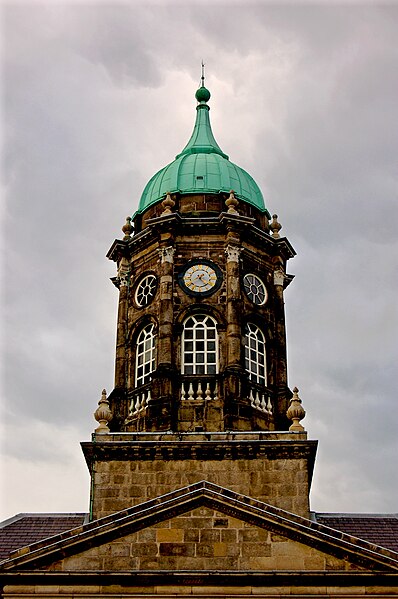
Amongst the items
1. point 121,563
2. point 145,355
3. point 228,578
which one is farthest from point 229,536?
point 145,355

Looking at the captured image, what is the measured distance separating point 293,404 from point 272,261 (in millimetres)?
6241

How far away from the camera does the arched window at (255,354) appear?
30.1 m

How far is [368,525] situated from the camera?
2917cm

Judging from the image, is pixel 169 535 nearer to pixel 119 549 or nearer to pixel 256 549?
pixel 119 549

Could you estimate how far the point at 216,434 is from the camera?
27547 mm

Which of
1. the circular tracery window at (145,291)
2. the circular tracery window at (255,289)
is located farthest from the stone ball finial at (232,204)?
the circular tracery window at (145,291)

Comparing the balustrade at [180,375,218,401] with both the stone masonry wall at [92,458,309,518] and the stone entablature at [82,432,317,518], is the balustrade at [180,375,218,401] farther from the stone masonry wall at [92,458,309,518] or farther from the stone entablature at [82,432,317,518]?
the stone masonry wall at [92,458,309,518]

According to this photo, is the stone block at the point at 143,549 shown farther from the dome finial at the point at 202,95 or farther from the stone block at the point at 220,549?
the dome finial at the point at 202,95

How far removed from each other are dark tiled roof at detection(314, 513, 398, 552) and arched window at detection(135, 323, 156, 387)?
21.9 feet

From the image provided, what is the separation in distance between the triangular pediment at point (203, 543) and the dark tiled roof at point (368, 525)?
4227mm

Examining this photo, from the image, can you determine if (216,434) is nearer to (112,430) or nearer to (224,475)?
(224,475)

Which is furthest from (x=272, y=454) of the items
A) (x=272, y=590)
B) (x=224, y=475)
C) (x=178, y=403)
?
(x=272, y=590)

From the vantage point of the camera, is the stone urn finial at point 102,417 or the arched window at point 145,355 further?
the arched window at point 145,355

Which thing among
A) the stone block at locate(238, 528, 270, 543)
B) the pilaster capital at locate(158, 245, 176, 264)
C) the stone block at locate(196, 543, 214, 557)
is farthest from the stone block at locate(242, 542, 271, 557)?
the pilaster capital at locate(158, 245, 176, 264)
